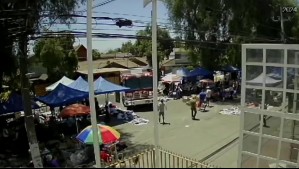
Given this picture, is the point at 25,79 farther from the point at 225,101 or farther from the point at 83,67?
the point at 83,67

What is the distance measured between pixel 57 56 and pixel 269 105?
25.8 m

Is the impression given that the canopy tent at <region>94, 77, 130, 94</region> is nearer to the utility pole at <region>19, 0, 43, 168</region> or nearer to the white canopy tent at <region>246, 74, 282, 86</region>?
the utility pole at <region>19, 0, 43, 168</region>

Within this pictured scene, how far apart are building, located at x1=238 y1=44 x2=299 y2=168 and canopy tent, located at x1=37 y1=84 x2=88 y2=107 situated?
1071 cm

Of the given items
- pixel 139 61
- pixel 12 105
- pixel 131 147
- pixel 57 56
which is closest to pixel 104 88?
pixel 12 105

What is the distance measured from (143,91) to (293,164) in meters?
15.5

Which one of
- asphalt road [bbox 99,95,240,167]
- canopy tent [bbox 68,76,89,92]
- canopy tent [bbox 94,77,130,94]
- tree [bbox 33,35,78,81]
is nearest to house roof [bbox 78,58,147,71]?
tree [bbox 33,35,78,81]

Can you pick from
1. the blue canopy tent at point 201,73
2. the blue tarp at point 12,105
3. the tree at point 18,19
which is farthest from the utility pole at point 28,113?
the blue canopy tent at point 201,73

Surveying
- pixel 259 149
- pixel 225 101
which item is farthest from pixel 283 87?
pixel 225 101

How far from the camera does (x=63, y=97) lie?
1914 cm

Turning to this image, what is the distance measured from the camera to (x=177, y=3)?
3083 centimetres

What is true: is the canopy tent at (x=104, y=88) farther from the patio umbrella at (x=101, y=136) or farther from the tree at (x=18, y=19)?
the patio umbrella at (x=101, y=136)

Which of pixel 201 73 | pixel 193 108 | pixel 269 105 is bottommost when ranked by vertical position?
pixel 193 108

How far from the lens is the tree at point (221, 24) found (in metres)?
30.2

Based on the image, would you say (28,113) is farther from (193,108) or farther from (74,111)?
(193,108)
